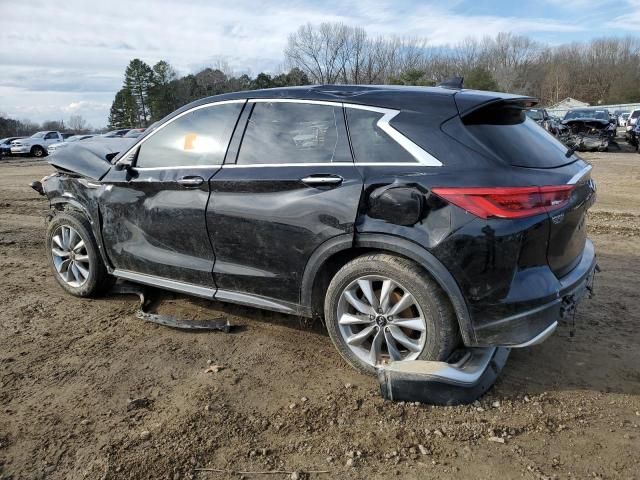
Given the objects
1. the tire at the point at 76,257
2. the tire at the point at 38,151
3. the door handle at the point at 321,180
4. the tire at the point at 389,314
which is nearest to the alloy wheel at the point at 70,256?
the tire at the point at 76,257

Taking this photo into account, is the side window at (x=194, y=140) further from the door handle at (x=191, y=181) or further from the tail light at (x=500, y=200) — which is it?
the tail light at (x=500, y=200)

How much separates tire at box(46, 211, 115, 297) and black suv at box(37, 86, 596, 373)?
596 millimetres

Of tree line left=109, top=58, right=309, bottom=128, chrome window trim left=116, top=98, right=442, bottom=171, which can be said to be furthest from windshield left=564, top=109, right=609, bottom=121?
tree line left=109, top=58, right=309, bottom=128

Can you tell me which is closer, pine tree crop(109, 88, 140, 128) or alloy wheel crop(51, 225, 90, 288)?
alloy wheel crop(51, 225, 90, 288)

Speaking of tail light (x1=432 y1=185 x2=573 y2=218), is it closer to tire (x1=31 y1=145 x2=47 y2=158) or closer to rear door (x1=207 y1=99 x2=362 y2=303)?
rear door (x1=207 y1=99 x2=362 y2=303)

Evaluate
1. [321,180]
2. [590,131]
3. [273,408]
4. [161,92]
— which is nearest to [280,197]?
[321,180]

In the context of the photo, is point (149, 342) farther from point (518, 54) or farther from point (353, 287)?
point (518, 54)

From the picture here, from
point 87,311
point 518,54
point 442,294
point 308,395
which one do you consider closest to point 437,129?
point 442,294

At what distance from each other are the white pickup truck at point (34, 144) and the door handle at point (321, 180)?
35.1 metres

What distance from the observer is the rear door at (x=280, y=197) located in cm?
316

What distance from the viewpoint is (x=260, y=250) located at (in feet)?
11.4

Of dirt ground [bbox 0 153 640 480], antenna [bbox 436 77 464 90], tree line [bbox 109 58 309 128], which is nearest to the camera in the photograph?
dirt ground [bbox 0 153 640 480]

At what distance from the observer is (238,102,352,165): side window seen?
3.25 m

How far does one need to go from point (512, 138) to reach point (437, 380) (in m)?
1.47
